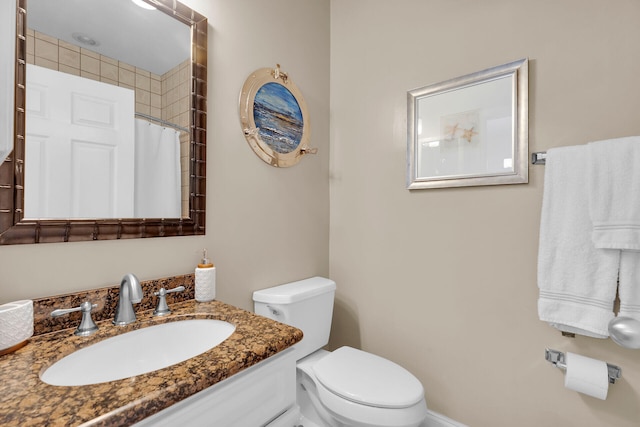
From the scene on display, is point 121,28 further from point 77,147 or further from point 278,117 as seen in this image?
point 278,117

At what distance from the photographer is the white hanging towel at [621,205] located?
0.98 metres

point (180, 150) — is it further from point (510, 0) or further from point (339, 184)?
point (510, 0)

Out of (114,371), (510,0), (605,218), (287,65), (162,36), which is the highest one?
(510,0)

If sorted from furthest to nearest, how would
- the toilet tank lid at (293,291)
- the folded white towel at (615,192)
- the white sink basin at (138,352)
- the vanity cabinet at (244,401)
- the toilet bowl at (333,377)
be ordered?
the toilet tank lid at (293,291) → the toilet bowl at (333,377) → the folded white towel at (615,192) → the white sink basin at (138,352) → the vanity cabinet at (244,401)

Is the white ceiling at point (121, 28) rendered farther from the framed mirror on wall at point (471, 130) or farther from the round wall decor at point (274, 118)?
the framed mirror on wall at point (471, 130)

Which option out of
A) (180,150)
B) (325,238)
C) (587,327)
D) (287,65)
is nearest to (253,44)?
(287,65)

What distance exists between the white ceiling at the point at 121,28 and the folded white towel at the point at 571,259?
1.49m

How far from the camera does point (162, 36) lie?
1130 mm

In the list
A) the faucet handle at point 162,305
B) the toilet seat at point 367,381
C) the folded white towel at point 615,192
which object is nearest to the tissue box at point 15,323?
the faucet handle at point 162,305

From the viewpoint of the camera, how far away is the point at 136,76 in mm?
1051

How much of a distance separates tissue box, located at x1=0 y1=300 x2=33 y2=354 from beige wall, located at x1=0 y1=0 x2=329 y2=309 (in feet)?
0.39

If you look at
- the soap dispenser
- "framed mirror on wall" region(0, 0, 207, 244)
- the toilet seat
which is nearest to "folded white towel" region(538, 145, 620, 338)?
the toilet seat

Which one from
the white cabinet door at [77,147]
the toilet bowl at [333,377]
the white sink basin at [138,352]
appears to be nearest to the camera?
the white sink basin at [138,352]

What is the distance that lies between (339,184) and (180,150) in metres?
0.94
